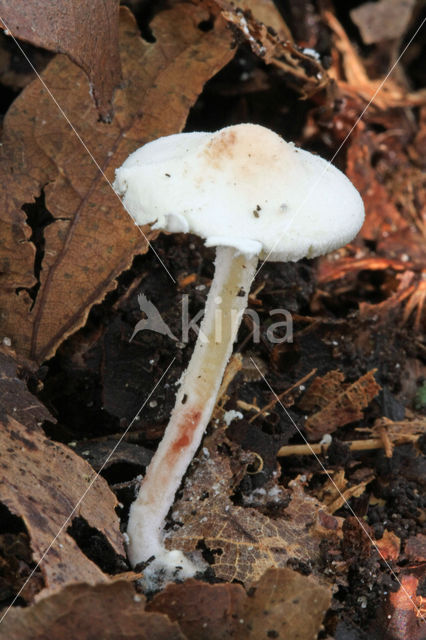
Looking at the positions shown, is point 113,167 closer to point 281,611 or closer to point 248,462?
point 248,462

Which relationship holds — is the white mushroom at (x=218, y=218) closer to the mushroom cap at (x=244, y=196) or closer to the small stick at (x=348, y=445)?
the mushroom cap at (x=244, y=196)

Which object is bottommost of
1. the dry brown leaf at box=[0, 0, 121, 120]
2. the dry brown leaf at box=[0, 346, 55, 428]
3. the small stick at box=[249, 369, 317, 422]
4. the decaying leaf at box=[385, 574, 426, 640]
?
the decaying leaf at box=[385, 574, 426, 640]

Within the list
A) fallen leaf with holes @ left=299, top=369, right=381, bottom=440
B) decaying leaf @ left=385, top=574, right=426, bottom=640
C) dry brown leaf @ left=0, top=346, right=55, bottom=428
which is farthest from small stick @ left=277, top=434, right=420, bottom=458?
dry brown leaf @ left=0, top=346, right=55, bottom=428

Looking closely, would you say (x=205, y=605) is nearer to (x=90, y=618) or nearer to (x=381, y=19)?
(x=90, y=618)

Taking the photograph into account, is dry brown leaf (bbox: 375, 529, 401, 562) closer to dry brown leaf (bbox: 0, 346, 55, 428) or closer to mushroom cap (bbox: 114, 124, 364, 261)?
mushroom cap (bbox: 114, 124, 364, 261)

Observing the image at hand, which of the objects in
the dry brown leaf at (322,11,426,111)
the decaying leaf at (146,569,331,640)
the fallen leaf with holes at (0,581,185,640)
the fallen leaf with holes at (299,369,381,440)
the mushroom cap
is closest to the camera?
the fallen leaf with holes at (0,581,185,640)

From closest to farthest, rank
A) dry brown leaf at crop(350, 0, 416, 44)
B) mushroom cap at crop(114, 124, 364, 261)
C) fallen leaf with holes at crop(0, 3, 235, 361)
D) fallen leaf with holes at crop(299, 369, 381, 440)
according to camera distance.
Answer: mushroom cap at crop(114, 124, 364, 261) → fallen leaf with holes at crop(0, 3, 235, 361) → fallen leaf with holes at crop(299, 369, 381, 440) → dry brown leaf at crop(350, 0, 416, 44)

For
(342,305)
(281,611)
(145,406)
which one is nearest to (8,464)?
(145,406)
